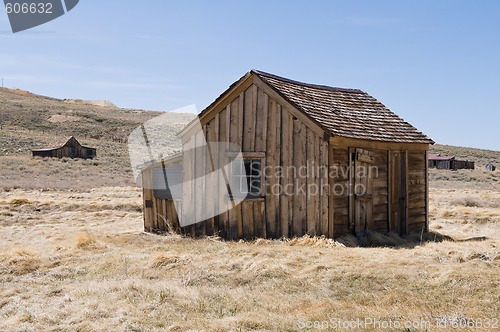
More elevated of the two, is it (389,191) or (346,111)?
(346,111)

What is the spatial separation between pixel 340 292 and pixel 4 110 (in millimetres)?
82686

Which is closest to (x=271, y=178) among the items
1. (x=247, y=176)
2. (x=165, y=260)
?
(x=247, y=176)

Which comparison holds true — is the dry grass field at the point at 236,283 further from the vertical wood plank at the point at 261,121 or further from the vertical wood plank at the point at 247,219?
the vertical wood plank at the point at 261,121

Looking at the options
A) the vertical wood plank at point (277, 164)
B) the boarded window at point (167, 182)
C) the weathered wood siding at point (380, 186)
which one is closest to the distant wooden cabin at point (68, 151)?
the boarded window at point (167, 182)

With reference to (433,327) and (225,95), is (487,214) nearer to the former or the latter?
(225,95)

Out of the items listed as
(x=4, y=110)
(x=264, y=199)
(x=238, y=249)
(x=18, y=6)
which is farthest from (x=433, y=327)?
(x=4, y=110)

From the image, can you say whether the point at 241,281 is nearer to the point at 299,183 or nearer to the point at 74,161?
the point at 299,183

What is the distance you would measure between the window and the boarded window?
1748mm

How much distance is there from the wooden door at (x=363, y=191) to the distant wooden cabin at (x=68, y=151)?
44.8 metres

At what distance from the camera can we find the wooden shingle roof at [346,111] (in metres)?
12.8

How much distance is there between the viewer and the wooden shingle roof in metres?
12.8

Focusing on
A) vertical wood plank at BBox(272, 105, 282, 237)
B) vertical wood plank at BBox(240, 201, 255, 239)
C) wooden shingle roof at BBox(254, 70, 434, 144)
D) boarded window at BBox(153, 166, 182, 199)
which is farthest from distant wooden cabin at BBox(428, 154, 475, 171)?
vertical wood plank at BBox(240, 201, 255, 239)

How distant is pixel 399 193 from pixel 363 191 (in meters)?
1.61

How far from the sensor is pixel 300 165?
12.5m
